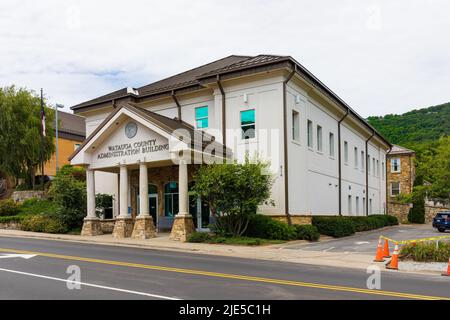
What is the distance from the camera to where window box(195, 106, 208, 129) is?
2702 cm

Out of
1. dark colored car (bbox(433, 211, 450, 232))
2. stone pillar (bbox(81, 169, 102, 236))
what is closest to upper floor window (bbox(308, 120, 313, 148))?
stone pillar (bbox(81, 169, 102, 236))

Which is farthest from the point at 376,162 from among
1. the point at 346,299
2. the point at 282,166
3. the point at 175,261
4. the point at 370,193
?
the point at 346,299

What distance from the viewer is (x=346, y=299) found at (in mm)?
8750

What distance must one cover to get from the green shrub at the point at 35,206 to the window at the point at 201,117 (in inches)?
509

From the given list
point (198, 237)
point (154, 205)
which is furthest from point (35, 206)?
point (198, 237)

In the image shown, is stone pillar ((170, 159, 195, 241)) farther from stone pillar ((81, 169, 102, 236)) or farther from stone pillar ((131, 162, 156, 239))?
stone pillar ((81, 169, 102, 236))

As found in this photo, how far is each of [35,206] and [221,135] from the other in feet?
57.5

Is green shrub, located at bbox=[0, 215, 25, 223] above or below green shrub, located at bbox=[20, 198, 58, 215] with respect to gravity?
below

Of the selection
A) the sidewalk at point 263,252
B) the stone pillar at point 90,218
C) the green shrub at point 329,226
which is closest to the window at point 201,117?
the stone pillar at point 90,218

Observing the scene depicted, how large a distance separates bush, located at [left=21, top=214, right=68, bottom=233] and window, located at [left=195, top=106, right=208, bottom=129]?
9.56m

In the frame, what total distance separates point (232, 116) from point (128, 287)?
54.6 feet

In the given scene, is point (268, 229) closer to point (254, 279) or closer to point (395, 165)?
point (254, 279)

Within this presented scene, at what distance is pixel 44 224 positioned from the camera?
27.5 metres
